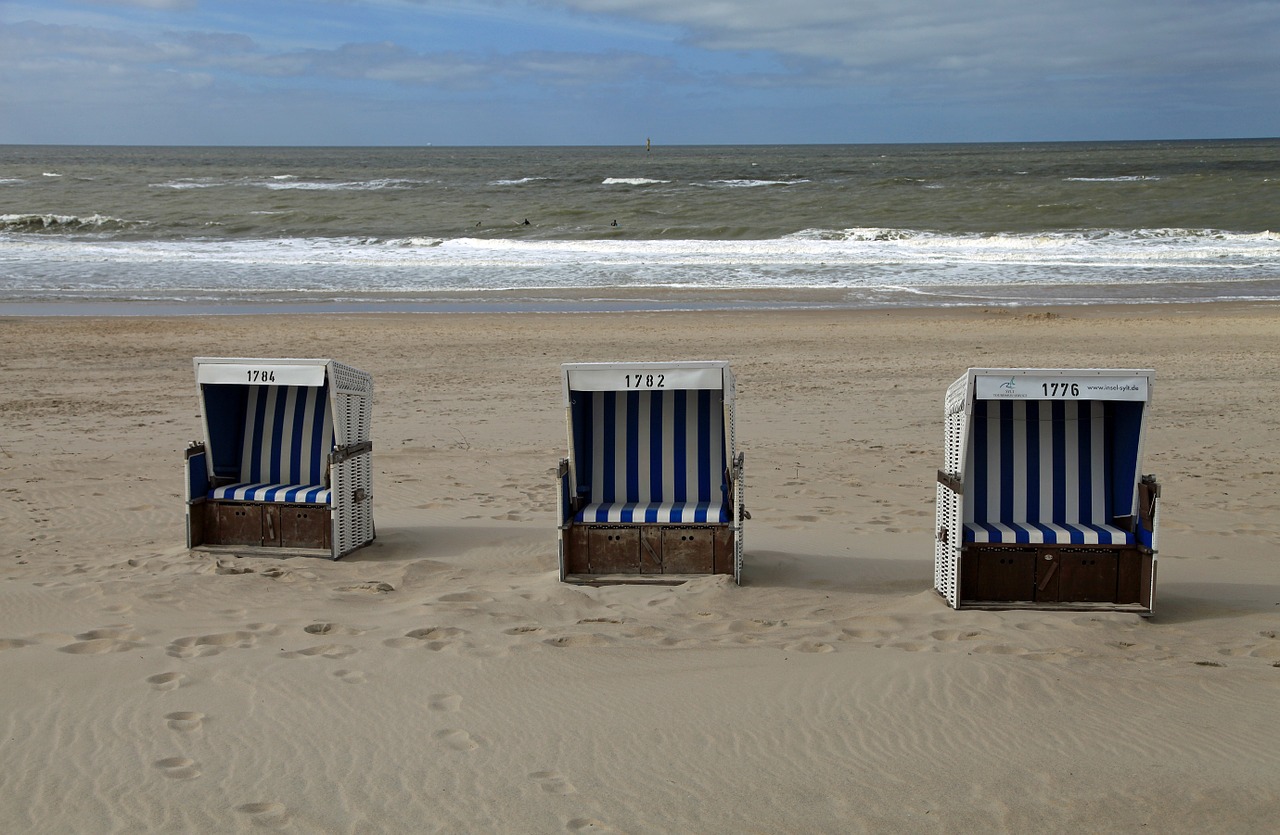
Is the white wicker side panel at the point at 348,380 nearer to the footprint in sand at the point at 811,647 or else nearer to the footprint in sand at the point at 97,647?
the footprint in sand at the point at 97,647

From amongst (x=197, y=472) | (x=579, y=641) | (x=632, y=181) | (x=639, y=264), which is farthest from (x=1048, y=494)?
(x=632, y=181)

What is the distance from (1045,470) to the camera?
6152 millimetres

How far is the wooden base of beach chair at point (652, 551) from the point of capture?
6.27m

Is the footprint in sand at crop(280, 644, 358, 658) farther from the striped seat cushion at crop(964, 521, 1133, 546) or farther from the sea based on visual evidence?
the sea

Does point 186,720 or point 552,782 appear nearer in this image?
point 552,782

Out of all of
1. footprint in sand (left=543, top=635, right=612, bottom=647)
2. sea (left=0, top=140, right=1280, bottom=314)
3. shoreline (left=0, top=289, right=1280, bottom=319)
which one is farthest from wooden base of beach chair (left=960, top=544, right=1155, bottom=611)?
sea (left=0, top=140, right=1280, bottom=314)

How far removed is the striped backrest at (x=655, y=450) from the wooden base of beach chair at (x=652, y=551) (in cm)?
41

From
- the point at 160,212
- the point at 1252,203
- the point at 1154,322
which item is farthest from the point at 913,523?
the point at 160,212

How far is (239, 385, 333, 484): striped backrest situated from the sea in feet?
42.0

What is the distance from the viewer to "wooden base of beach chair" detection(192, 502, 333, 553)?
22.6 feet

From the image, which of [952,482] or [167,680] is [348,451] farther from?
[952,482]

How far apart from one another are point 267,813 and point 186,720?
2.70 ft

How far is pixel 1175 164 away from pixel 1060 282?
68.3 m

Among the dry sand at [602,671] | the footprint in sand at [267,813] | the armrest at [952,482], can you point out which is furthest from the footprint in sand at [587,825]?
the armrest at [952,482]
